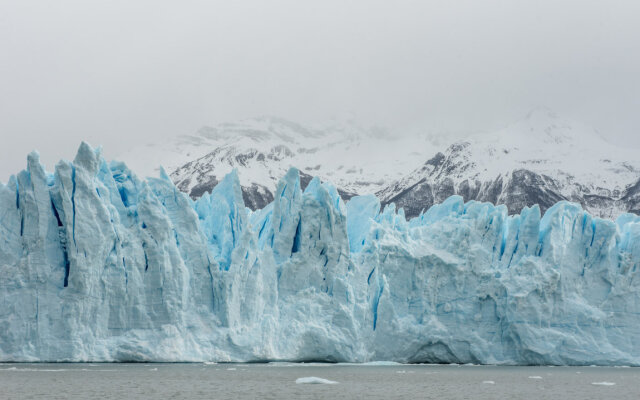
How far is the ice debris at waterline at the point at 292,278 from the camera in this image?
31.4 m

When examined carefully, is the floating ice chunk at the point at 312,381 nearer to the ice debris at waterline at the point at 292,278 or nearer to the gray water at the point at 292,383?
the gray water at the point at 292,383

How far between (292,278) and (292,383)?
9.27 m

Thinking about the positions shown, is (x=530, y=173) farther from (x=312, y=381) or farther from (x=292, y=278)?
(x=312, y=381)

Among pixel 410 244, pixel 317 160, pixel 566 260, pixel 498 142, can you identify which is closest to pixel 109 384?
pixel 410 244

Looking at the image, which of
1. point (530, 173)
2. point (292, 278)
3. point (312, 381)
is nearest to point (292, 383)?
point (312, 381)

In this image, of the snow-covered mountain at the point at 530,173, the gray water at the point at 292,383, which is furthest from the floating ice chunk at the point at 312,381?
the snow-covered mountain at the point at 530,173

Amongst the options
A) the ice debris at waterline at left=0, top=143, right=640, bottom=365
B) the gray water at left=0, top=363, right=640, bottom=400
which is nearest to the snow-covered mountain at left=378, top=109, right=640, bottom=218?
the ice debris at waterline at left=0, top=143, right=640, bottom=365

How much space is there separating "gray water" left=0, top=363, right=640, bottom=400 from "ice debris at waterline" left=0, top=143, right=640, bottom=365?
1.58m

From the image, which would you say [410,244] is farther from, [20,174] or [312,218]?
[20,174]

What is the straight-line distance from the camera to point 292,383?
87.6 ft

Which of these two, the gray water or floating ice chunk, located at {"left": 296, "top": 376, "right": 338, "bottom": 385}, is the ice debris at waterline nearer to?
the gray water

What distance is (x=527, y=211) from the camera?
3991cm

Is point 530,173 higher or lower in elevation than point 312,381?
higher

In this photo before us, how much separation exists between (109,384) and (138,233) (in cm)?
954
